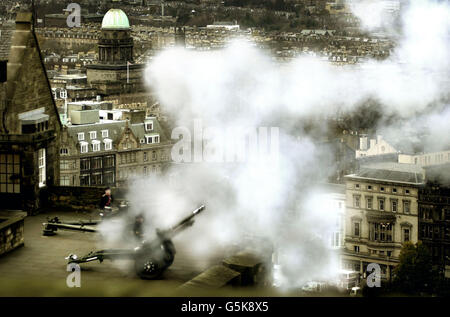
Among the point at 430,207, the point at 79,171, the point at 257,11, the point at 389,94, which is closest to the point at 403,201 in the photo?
the point at 430,207

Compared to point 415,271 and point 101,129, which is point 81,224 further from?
point 101,129

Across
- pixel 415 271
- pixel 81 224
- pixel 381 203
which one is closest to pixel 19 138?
pixel 81 224

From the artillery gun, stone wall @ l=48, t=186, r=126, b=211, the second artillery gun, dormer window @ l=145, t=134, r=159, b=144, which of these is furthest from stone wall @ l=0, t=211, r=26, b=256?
dormer window @ l=145, t=134, r=159, b=144

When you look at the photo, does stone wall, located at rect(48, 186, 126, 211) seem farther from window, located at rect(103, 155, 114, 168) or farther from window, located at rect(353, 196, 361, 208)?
window, located at rect(103, 155, 114, 168)

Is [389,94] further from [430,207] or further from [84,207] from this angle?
[84,207]

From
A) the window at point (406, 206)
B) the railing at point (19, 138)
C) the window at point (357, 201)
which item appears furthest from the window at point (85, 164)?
the railing at point (19, 138)
